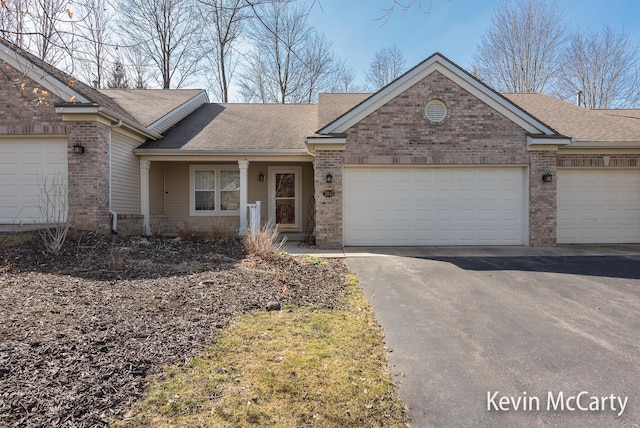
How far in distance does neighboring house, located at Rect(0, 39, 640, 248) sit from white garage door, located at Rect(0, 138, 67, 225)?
0.03m

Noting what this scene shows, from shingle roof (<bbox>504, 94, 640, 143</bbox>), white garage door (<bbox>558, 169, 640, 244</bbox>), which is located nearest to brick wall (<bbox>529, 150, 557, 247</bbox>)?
white garage door (<bbox>558, 169, 640, 244</bbox>)

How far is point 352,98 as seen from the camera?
13.4 meters

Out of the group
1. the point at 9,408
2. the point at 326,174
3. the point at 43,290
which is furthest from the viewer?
the point at 326,174

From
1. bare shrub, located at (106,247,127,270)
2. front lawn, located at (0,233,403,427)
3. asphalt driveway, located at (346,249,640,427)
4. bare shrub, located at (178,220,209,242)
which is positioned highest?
bare shrub, located at (178,220,209,242)

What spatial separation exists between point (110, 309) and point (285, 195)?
8.93 meters

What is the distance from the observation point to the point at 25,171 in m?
9.07

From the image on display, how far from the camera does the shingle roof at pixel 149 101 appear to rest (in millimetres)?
11859

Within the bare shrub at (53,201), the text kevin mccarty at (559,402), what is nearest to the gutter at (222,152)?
the bare shrub at (53,201)

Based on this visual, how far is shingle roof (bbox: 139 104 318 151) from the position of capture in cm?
1105

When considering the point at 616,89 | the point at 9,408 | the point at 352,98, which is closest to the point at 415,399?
the point at 9,408

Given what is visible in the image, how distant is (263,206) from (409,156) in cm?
577

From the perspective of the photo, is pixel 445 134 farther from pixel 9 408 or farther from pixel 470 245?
pixel 9 408

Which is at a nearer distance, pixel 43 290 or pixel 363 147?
pixel 43 290

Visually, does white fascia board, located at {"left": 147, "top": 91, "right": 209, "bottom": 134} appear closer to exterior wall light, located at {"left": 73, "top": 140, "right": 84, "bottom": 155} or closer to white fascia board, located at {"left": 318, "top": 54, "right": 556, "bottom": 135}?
exterior wall light, located at {"left": 73, "top": 140, "right": 84, "bottom": 155}
